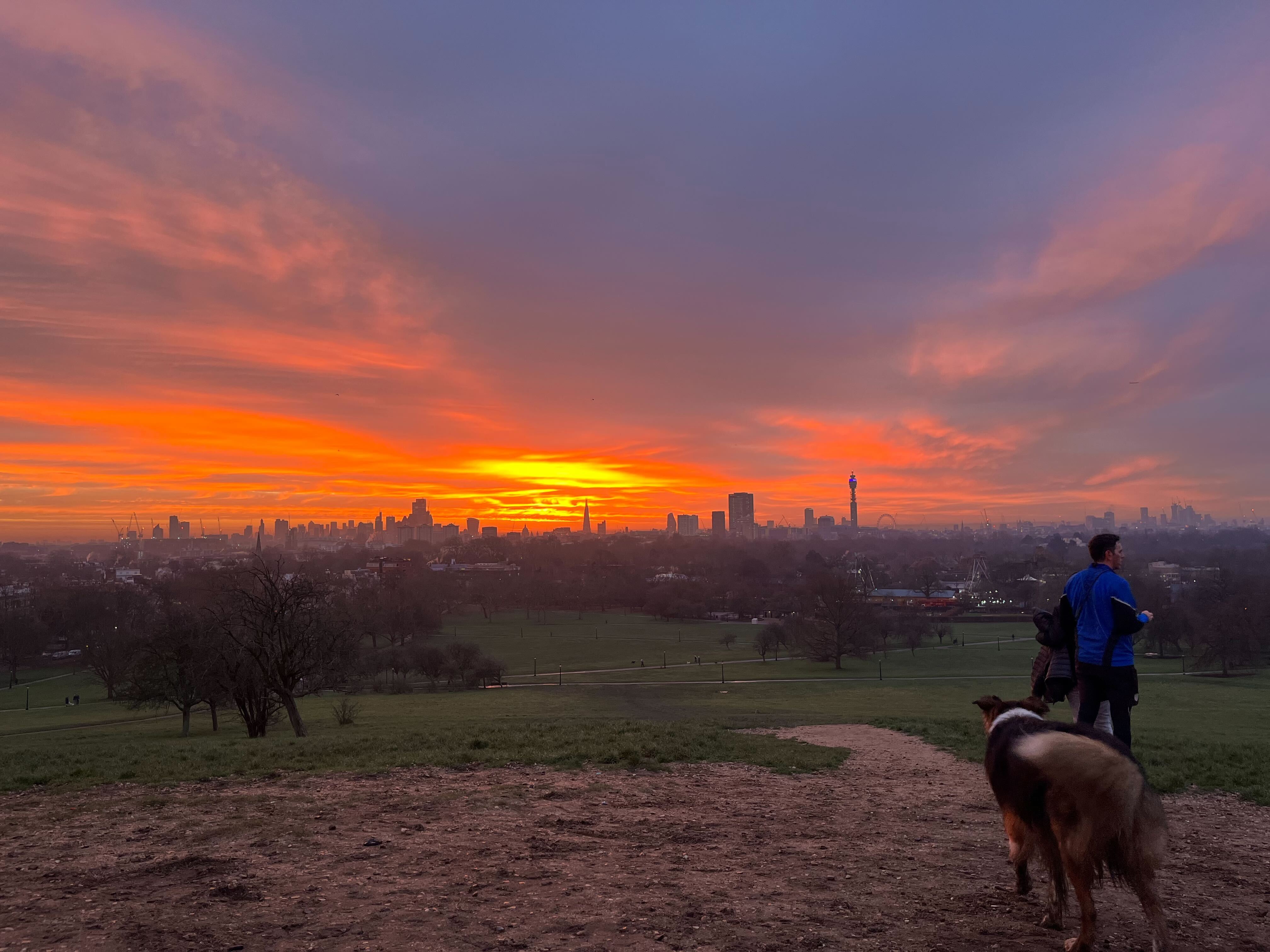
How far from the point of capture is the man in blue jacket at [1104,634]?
7.91 metres

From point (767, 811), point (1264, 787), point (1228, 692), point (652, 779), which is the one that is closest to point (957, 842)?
point (767, 811)

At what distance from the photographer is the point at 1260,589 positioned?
89.1 meters

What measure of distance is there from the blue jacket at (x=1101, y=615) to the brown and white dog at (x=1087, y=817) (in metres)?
2.89

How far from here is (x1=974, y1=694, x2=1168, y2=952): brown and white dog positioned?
16.6ft

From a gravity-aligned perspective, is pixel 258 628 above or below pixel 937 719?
above

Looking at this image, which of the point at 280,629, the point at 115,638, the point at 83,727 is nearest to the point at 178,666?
the point at 280,629

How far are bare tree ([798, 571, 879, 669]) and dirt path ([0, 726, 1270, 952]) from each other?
61465 mm

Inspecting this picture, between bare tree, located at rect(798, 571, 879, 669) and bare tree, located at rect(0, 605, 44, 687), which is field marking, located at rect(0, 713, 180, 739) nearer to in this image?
bare tree, located at rect(0, 605, 44, 687)

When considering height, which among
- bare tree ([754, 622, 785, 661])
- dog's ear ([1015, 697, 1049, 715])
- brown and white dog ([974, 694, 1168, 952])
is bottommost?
bare tree ([754, 622, 785, 661])

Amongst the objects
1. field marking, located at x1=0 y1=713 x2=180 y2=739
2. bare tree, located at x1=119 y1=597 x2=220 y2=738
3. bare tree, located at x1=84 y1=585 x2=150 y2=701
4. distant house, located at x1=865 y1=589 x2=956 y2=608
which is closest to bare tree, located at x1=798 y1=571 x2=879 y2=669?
distant house, located at x1=865 y1=589 x2=956 y2=608

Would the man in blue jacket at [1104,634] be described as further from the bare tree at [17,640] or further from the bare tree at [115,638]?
the bare tree at [17,640]

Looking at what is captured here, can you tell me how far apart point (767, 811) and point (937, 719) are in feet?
40.3

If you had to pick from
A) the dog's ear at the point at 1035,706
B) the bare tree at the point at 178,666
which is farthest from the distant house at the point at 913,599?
the dog's ear at the point at 1035,706

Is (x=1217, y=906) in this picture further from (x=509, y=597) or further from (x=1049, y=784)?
(x=509, y=597)
